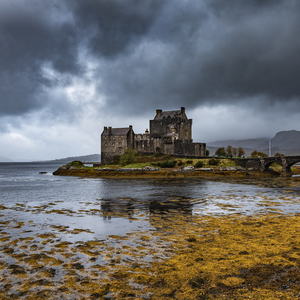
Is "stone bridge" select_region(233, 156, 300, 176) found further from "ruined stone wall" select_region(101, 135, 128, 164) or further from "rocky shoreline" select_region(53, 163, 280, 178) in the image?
"ruined stone wall" select_region(101, 135, 128, 164)

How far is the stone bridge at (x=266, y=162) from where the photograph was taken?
67750 mm

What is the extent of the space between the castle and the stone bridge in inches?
783

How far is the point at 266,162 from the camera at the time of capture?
72062 millimetres

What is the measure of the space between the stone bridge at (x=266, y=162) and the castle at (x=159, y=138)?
19.9 meters

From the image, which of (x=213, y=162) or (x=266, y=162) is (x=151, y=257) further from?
(x=266, y=162)

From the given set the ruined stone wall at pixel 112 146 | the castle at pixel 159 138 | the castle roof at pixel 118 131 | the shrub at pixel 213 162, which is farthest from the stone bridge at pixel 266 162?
the castle roof at pixel 118 131

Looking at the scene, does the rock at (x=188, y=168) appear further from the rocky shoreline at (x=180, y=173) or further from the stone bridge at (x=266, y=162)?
the stone bridge at (x=266, y=162)

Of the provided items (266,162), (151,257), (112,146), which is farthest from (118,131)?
(151,257)

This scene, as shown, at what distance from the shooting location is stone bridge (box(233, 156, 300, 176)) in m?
67.8

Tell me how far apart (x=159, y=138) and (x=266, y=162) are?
3796 cm

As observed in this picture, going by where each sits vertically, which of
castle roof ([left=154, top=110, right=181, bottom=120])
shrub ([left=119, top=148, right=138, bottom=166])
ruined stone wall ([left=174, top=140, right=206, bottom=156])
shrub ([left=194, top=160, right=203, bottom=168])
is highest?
castle roof ([left=154, top=110, right=181, bottom=120])

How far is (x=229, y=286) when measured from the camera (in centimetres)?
709

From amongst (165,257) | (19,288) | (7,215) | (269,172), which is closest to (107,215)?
(7,215)

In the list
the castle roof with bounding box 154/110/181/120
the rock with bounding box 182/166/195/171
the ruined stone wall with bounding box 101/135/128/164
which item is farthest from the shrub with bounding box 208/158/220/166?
the ruined stone wall with bounding box 101/135/128/164
